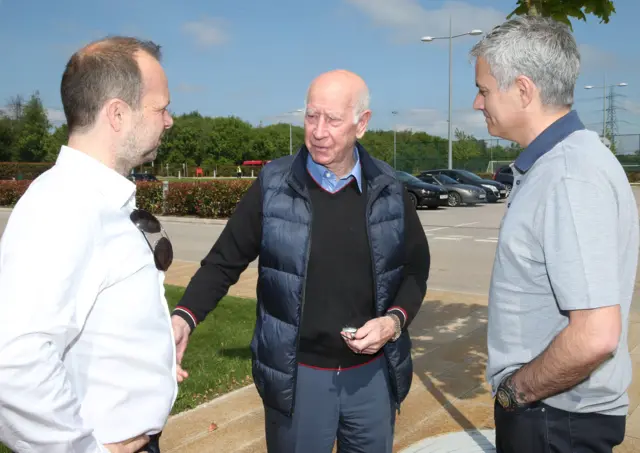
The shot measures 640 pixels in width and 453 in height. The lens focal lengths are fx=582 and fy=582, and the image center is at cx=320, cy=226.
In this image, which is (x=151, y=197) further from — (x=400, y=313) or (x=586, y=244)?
(x=586, y=244)

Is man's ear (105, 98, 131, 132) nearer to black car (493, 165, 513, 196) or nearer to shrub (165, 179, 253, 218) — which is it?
shrub (165, 179, 253, 218)

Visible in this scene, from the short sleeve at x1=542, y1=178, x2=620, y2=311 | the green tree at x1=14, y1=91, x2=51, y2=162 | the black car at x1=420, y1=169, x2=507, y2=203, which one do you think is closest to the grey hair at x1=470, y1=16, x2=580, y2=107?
the short sleeve at x1=542, y1=178, x2=620, y2=311

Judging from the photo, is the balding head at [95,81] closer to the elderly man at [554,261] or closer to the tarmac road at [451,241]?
the elderly man at [554,261]

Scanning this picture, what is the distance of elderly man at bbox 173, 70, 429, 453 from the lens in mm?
2428

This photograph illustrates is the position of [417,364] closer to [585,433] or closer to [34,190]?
[585,433]

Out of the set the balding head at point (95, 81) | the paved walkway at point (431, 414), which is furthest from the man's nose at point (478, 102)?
the paved walkway at point (431, 414)

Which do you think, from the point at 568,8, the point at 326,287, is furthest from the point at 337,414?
the point at 568,8

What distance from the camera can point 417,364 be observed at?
16.6 ft

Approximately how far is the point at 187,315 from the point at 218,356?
295 centimetres

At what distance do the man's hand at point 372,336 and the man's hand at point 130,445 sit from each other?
2.80ft

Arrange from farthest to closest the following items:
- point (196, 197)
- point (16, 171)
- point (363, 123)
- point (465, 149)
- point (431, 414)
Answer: point (465, 149)
point (16, 171)
point (196, 197)
point (431, 414)
point (363, 123)

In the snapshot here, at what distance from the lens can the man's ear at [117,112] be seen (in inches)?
64.7

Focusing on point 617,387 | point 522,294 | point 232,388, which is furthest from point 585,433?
point 232,388

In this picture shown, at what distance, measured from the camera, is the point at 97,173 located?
5.21 ft
